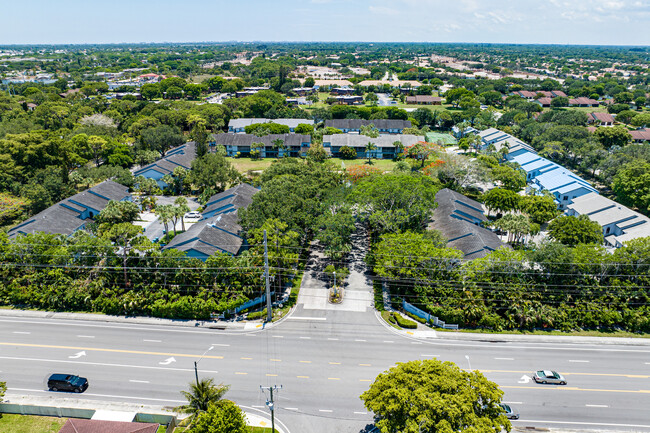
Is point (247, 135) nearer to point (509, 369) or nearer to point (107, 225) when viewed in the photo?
point (107, 225)

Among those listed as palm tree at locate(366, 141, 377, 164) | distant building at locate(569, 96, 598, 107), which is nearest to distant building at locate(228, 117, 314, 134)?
palm tree at locate(366, 141, 377, 164)

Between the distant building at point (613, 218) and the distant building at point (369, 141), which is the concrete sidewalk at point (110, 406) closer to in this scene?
the distant building at point (613, 218)

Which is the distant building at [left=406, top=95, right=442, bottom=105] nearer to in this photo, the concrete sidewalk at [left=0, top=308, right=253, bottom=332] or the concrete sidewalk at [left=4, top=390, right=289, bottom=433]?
the concrete sidewalk at [left=0, top=308, right=253, bottom=332]

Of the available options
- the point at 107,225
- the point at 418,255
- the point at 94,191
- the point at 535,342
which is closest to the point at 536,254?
the point at 535,342

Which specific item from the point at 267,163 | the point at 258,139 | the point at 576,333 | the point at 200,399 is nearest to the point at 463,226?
the point at 576,333

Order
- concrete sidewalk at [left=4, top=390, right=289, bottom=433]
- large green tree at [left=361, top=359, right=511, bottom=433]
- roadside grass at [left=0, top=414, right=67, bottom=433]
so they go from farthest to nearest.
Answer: concrete sidewalk at [left=4, top=390, right=289, bottom=433]
roadside grass at [left=0, top=414, right=67, bottom=433]
large green tree at [left=361, top=359, right=511, bottom=433]

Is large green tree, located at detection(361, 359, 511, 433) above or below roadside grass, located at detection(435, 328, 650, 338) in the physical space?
above
